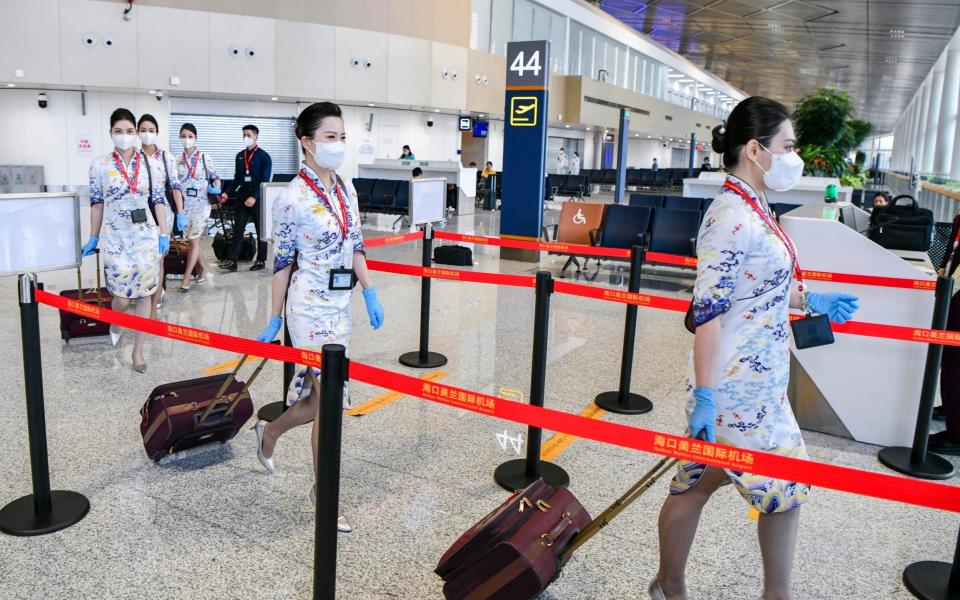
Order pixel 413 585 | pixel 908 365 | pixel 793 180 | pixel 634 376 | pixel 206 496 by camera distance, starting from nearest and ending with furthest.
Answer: pixel 793 180 → pixel 413 585 → pixel 206 496 → pixel 908 365 → pixel 634 376

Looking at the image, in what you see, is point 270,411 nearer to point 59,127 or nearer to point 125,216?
point 125,216

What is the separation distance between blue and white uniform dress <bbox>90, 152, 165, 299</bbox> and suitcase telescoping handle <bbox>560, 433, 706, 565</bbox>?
406cm

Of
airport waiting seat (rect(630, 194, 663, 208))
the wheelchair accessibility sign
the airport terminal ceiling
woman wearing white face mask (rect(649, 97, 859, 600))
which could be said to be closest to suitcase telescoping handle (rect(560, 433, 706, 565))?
woman wearing white face mask (rect(649, 97, 859, 600))

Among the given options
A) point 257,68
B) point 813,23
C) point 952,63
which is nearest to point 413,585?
point 257,68

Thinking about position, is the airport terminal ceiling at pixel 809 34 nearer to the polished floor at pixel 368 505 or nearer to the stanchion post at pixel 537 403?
the polished floor at pixel 368 505

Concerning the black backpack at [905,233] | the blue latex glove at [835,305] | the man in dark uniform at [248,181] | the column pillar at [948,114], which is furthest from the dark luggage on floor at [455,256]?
the column pillar at [948,114]

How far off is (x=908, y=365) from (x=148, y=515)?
437 centimetres

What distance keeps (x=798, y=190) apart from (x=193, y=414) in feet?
41.0

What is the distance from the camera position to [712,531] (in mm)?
3406

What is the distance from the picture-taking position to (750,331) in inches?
89.1

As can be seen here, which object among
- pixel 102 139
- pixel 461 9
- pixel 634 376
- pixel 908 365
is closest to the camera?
pixel 908 365

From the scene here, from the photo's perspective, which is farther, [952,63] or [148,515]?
[952,63]

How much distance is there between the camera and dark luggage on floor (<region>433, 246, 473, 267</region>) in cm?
1070

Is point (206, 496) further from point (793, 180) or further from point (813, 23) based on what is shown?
point (813, 23)
